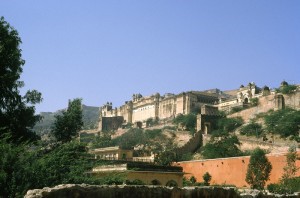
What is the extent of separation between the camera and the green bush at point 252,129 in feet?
191

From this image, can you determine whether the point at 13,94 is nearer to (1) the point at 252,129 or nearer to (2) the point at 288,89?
(1) the point at 252,129

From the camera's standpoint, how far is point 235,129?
64.4 metres

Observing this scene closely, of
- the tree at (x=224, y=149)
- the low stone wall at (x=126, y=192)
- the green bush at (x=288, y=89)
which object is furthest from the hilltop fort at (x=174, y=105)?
the low stone wall at (x=126, y=192)

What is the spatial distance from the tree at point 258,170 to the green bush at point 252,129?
25748 millimetres

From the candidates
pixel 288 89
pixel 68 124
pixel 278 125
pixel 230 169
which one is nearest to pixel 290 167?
pixel 230 169

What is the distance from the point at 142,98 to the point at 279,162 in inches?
3067

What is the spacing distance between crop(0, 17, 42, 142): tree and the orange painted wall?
2066cm

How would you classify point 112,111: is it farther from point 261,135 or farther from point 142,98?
point 261,135

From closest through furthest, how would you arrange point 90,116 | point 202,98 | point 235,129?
point 235,129 → point 202,98 → point 90,116

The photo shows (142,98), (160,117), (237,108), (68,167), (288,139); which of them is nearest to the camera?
(68,167)

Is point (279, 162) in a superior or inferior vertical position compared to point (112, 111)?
inferior

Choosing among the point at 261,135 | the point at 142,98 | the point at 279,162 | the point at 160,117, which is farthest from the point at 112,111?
the point at 279,162

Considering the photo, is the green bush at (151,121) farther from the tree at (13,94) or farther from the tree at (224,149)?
the tree at (13,94)

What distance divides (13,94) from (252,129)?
161ft
